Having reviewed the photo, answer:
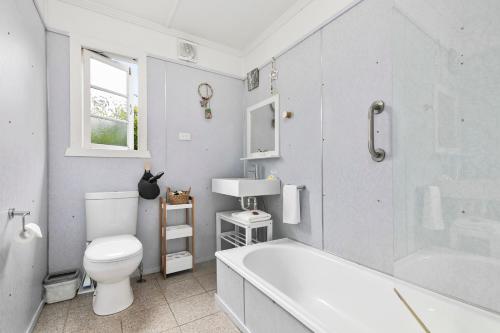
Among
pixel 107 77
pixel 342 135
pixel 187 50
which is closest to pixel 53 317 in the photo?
pixel 107 77

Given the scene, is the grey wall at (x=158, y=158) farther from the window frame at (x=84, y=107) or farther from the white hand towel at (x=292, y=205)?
the white hand towel at (x=292, y=205)

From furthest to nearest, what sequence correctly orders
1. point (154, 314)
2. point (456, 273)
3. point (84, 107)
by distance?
point (84, 107) → point (154, 314) → point (456, 273)

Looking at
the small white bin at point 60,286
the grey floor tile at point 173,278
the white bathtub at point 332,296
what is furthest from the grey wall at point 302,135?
the small white bin at point 60,286

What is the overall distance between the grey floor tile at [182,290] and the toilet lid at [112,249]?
50 centimetres

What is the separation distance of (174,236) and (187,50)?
1.89m

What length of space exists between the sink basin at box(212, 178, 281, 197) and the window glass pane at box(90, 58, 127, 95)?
1378 millimetres

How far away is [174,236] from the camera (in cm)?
224

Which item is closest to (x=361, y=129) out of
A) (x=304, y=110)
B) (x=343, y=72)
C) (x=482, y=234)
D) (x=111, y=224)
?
(x=343, y=72)


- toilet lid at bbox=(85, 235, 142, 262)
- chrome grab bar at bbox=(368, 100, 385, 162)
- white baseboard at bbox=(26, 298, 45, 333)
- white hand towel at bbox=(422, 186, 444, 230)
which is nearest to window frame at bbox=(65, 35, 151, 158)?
toilet lid at bbox=(85, 235, 142, 262)

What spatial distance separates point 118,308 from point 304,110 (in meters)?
2.08

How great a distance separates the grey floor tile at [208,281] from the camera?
6.73ft

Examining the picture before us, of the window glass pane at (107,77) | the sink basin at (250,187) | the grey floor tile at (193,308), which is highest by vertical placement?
the window glass pane at (107,77)

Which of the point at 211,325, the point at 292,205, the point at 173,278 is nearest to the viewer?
the point at 211,325

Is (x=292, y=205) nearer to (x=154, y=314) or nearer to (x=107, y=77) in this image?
(x=154, y=314)
